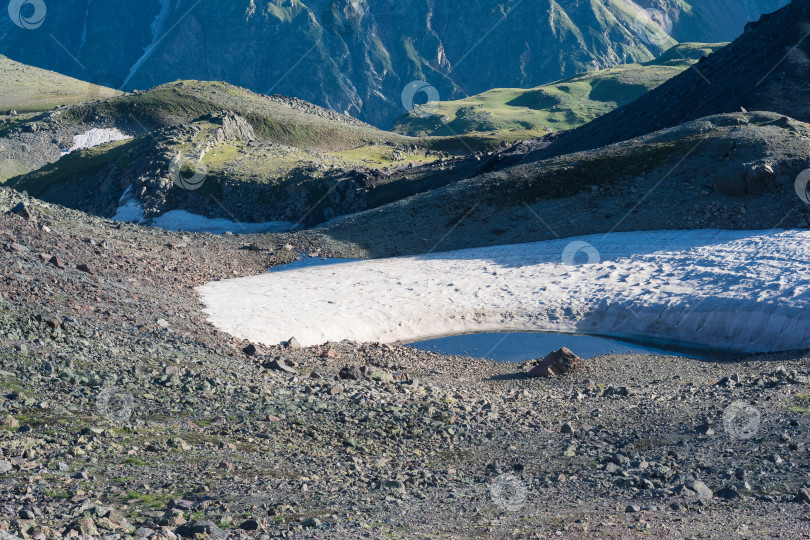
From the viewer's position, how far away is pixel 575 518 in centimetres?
1183

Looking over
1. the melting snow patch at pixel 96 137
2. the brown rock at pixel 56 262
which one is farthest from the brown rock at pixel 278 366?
the melting snow patch at pixel 96 137

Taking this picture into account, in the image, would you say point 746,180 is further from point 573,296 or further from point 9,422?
point 9,422

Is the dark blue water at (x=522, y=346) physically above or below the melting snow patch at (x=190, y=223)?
above

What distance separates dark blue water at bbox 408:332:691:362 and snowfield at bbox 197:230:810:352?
670mm

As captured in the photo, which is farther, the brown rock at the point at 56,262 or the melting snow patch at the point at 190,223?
the melting snow patch at the point at 190,223

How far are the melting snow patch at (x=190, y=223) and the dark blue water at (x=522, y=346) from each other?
115 ft

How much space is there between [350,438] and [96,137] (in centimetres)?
10949

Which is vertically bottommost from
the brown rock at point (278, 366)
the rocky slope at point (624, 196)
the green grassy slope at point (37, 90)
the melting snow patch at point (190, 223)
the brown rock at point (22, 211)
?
the green grassy slope at point (37, 90)

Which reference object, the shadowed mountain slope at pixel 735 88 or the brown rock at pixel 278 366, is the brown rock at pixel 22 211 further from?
the shadowed mountain slope at pixel 735 88

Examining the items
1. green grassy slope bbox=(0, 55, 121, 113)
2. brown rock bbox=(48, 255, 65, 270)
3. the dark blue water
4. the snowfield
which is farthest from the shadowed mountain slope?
green grassy slope bbox=(0, 55, 121, 113)

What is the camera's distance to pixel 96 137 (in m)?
113

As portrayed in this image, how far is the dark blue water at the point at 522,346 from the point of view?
29844 millimetres

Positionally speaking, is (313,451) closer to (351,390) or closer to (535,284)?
(351,390)

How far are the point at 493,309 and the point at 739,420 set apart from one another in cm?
1727
